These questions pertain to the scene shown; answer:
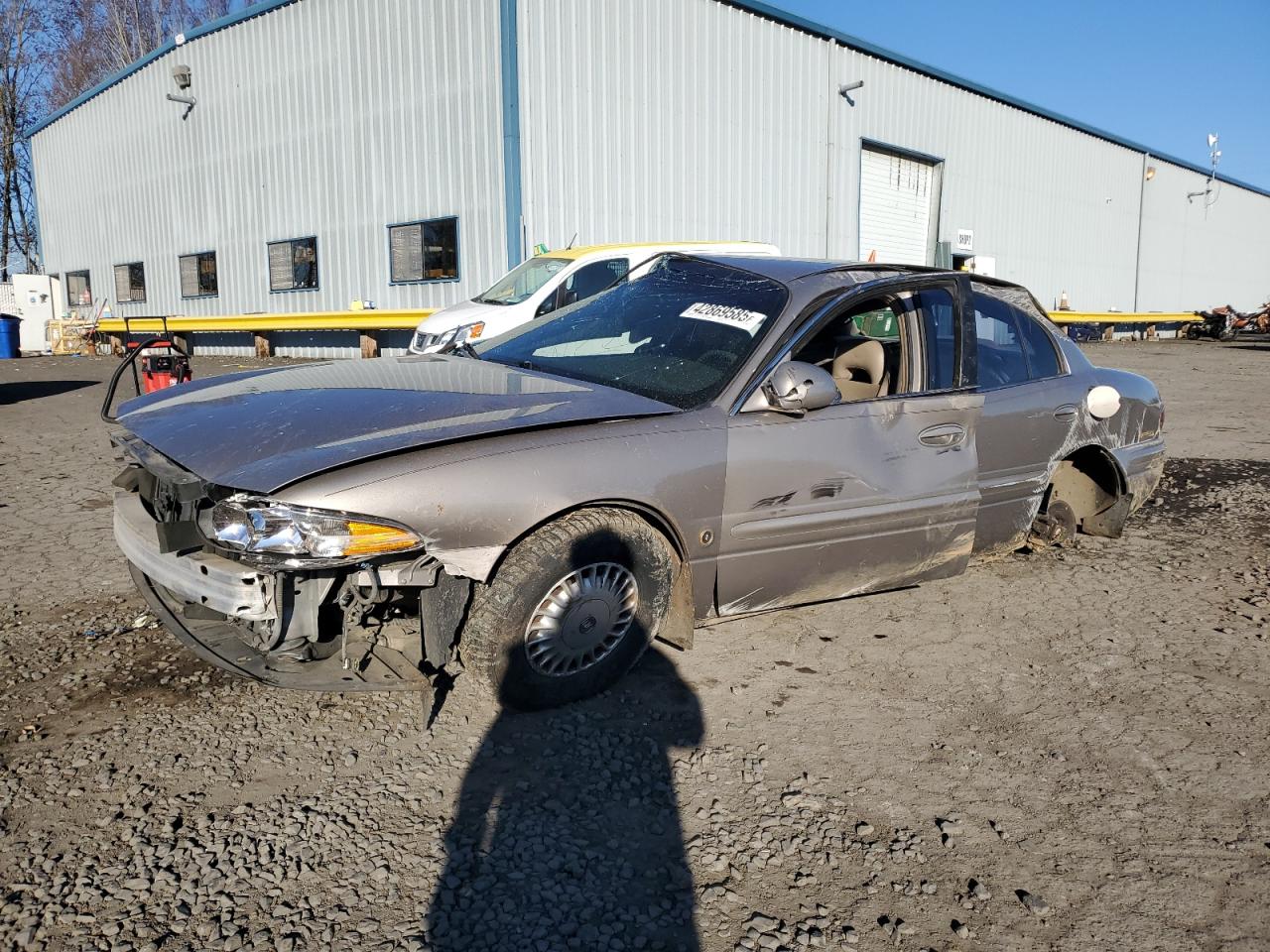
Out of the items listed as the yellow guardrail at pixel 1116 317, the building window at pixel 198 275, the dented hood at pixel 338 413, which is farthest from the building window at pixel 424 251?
the yellow guardrail at pixel 1116 317

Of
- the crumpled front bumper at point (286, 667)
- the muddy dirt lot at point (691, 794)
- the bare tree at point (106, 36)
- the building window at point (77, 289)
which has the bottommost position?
the muddy dirt lot at point (691, 794)

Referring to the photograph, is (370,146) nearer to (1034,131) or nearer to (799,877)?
(799,877)

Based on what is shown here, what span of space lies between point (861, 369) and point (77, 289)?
29214 millimetres

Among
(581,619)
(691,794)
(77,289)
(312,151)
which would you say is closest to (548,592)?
(581,619)

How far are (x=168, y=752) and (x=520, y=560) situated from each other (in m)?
1.19

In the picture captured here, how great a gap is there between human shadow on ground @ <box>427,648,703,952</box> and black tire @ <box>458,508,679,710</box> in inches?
4.5

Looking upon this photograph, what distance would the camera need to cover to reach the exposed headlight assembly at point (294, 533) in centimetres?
250

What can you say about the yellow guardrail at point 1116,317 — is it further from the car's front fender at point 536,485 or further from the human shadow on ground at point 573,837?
the human shadow on ground at point 573,837

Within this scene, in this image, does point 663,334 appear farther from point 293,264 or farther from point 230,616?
point 293,264

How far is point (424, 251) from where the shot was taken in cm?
1606

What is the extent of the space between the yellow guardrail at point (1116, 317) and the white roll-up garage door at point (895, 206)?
13.5 feet

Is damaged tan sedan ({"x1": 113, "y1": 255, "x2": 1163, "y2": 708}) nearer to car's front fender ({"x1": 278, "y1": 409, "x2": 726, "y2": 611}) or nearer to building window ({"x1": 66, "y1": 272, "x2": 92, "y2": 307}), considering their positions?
car's front fender ({"x1": 278, "y1": 409, "x2": 726, "y2": 611})

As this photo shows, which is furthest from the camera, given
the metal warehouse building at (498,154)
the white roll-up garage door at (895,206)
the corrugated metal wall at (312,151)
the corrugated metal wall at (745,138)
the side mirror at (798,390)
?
the white roll-up garage door at (895,206)

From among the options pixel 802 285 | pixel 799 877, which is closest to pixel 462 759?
pixel 799 877
